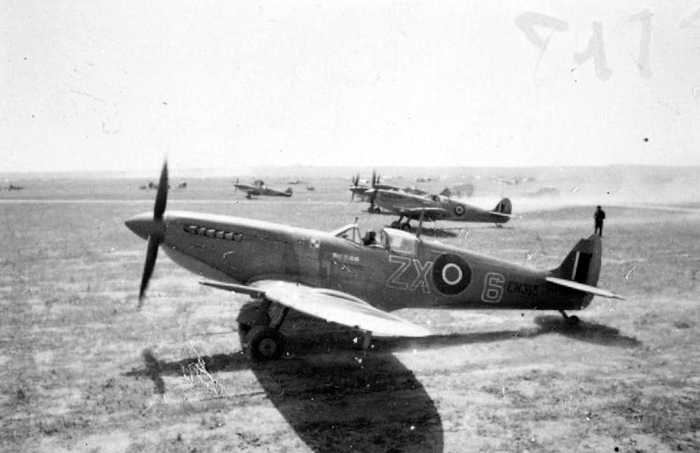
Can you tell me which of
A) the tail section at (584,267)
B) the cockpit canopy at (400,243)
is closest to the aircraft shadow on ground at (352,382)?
the tail section at (584,267)

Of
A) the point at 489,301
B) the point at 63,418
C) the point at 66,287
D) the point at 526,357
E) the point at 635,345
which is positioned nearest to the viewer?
the point at 63,418

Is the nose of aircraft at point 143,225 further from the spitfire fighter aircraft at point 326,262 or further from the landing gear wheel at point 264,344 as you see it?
the landing gear wheel at point 264,344

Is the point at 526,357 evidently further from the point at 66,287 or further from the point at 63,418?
the point at 66,287

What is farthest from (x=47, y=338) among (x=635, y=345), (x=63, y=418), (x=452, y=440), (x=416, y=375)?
(x=635, y=345)

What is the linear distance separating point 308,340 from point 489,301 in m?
3.54

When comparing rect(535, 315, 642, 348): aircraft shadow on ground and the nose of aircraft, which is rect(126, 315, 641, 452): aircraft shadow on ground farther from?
the nose of aircraft

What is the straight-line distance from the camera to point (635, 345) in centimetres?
940

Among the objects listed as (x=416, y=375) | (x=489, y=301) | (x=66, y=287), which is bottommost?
(x=66, y=287)

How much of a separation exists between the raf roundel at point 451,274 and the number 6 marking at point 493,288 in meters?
0.38

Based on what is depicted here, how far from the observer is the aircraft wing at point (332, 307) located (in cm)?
639

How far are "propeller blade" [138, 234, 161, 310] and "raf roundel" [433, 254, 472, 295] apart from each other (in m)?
5.15

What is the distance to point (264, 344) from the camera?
8.30 meters

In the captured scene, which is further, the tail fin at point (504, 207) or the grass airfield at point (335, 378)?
the tail fin at point (504, 207)

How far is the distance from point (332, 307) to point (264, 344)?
156 centimetres
